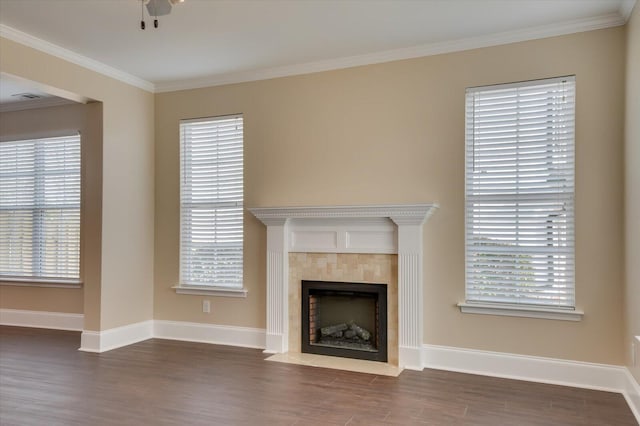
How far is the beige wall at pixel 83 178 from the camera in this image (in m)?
5.02

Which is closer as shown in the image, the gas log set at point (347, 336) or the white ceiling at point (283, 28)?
the white ceiling at point (283, 28)

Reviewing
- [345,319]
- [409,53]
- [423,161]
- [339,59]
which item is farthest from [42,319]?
[409,53]

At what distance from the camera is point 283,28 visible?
4.05 metres

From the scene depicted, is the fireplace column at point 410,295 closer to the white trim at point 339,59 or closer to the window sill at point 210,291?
the white trim at point 339,59

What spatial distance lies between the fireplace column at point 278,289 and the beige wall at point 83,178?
176cm

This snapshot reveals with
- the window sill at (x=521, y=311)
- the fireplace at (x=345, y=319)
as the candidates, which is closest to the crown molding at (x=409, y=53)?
the fireplace at (x=345, y=319)

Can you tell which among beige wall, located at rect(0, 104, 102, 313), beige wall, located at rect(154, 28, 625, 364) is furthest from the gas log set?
beige wall, located at rect(0, 104, 102, 313)

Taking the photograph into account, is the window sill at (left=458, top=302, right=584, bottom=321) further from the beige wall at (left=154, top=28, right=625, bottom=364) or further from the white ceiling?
the white ceiling

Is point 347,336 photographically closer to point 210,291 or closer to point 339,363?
point 339,363

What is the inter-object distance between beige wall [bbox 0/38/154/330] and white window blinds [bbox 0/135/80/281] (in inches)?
45.5

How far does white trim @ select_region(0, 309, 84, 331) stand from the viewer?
6.08 m

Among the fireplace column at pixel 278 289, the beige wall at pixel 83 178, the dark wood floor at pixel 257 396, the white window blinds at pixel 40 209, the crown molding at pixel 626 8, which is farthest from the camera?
the white window blinds at pixel 40 209

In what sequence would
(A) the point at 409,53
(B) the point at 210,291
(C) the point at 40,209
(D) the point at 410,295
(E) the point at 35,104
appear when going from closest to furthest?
(D) the point at 410,295, (A) the point at 409,53, (B) the point at 210,291, (E) the point at 35,104, (C) the point at 40,209

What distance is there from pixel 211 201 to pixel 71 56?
1.91 metres
